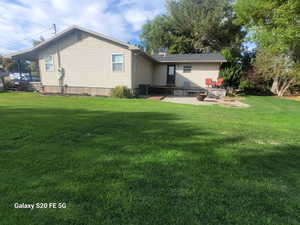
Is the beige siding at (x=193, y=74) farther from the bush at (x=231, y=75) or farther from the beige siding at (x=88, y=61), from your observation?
the beige siding at (x=88, y=61)

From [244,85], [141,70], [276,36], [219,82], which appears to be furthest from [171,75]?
[276,36]

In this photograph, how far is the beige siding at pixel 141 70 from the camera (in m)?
11.5

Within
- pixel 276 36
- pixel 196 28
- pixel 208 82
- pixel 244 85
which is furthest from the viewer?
pixel 196 28

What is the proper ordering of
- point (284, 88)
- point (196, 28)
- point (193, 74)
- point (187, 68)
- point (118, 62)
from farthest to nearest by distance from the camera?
point (196, 28), point (187, 68), point (193, 74), point (284, 88), point (118, 62)

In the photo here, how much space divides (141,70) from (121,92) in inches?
122

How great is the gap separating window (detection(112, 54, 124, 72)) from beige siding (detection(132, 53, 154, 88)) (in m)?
0.86

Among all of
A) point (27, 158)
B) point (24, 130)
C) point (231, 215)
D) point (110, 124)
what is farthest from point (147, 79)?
point (231, 215)

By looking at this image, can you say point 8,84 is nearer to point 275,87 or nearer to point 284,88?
point 275,87

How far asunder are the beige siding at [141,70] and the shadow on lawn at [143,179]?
29.0ft

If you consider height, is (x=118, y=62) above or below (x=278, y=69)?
below

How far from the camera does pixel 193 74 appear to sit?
1491 cm

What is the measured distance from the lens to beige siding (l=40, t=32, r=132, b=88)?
439 inches

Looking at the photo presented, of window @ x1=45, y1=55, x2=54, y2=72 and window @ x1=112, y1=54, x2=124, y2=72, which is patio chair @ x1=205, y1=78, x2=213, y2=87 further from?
window @ x1=45, y1=55, x2=54, y2=72

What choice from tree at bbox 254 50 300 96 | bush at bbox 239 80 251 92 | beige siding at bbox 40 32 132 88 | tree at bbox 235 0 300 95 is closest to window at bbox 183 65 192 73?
bush at bbox 239 80 251 92
